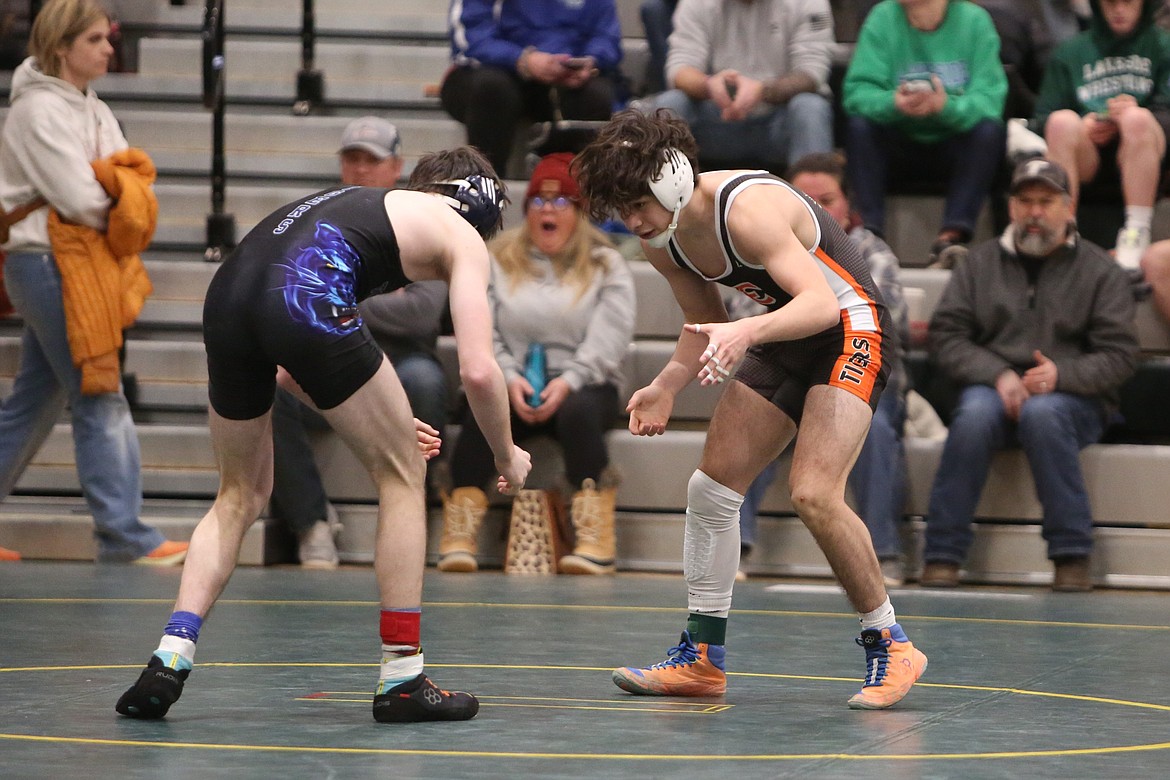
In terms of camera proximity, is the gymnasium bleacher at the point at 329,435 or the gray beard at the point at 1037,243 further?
the gymnasium bleacher at the point at 329,435

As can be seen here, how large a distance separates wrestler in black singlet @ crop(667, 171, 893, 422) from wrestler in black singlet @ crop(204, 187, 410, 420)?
767 millimetres

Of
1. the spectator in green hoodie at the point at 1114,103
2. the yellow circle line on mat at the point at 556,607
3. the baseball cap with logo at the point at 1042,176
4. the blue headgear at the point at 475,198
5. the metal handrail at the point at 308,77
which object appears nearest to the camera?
the blue headgear at the point at 475,198

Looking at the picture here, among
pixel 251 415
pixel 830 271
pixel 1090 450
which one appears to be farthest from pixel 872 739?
pixel 1090 450

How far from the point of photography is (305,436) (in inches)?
286

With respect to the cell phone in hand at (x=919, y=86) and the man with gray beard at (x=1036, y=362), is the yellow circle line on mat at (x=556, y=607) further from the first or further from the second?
the cell phone in hand at (x=919, y=86)

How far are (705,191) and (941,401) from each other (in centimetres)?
349

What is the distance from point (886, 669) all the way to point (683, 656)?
495mm

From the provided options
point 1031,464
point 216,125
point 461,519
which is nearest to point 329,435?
point 461,519

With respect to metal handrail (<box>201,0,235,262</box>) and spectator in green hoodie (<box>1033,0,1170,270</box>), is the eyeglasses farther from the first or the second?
spectator in green hoodie (<box>1033,0,1170,270</box>)

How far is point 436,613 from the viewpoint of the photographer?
572 cm

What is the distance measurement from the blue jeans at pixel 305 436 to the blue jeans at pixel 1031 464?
77.5 inches

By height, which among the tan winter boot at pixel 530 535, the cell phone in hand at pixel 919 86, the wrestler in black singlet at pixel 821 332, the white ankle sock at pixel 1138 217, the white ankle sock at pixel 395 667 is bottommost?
the tan winter boot at pixel 530 535

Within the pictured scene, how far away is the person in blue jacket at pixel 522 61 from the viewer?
8203mm

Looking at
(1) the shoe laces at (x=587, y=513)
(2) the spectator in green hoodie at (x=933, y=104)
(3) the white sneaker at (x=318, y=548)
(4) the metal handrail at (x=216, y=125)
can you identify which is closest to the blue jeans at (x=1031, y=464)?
(2) the spectator in green hoodie at (x=933, y=104)
